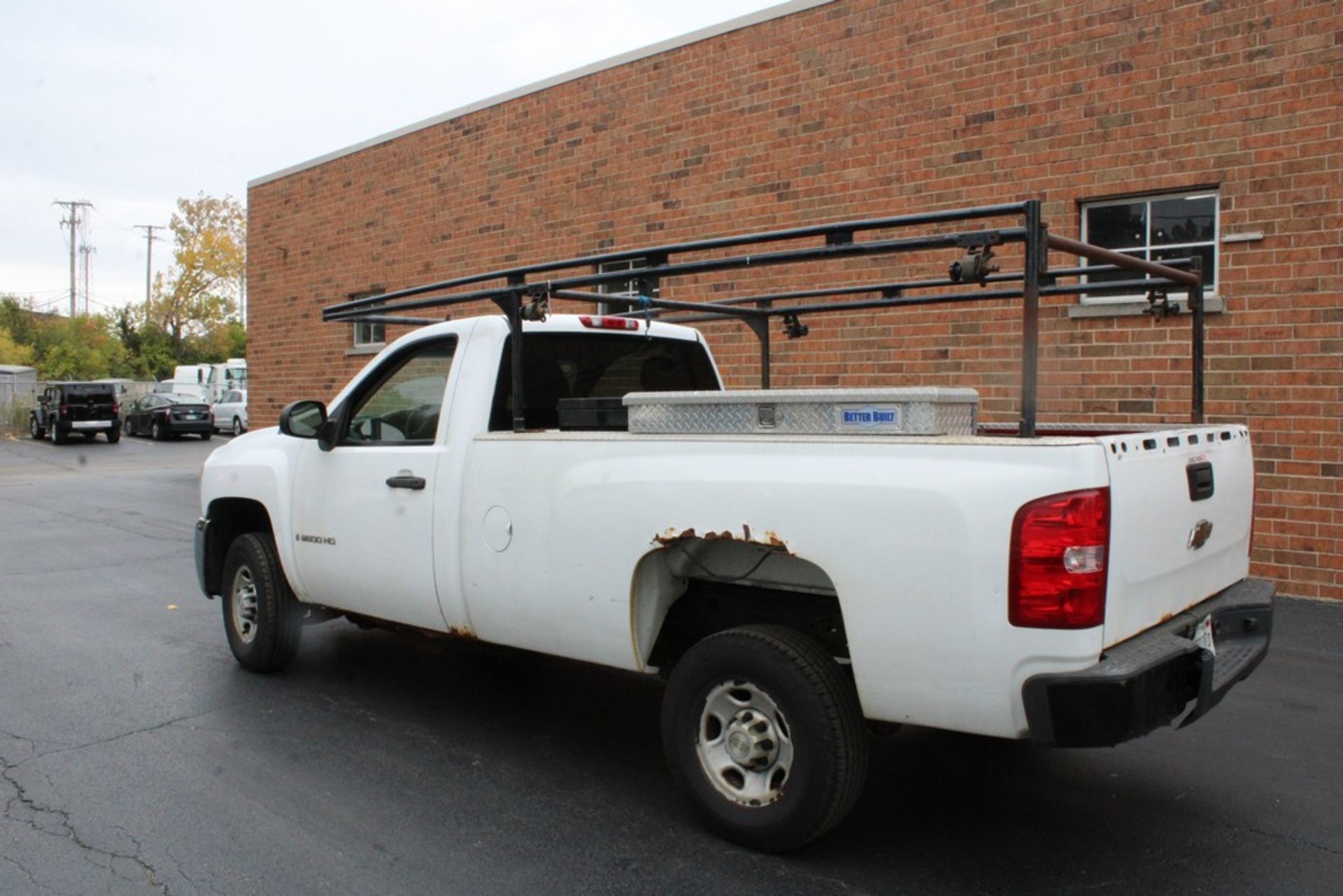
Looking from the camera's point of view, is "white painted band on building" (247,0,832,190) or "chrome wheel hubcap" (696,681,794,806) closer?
"chrome wheel hubcap" (696,681,794,806)

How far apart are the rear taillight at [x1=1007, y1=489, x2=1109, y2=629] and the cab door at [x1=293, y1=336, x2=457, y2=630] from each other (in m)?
2.66

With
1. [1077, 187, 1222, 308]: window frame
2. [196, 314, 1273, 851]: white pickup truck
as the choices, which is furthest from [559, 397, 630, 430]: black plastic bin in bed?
[1077, 187, 1222, 308]: window frame

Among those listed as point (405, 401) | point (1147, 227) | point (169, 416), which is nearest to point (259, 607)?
point (405, 401)

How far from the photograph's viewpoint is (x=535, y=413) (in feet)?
16.7

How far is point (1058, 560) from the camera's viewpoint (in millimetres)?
3105

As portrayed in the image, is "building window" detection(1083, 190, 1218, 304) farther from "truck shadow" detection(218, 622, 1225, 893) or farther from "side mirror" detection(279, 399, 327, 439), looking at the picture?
"side mirror" detection(279, 399, 327, 439)

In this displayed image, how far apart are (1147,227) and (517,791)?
22.0 ft

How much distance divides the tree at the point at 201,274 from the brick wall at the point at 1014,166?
182 feet

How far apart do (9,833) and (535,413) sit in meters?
2.61

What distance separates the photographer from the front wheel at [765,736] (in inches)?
138

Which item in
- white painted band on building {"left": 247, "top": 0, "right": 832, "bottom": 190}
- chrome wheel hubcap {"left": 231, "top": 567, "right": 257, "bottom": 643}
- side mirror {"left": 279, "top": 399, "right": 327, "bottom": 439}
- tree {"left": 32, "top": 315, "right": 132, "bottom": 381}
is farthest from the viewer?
tree {"left": 32, "top": 315, "right": 132, "bottom": 381}

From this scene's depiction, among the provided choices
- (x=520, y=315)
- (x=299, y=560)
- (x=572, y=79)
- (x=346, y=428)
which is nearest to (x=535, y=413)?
(x=520, y=315)

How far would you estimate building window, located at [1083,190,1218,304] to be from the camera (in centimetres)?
816

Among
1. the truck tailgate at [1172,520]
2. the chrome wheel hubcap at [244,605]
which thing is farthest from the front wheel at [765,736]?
the chrome wheel hubcap at [244,605]
